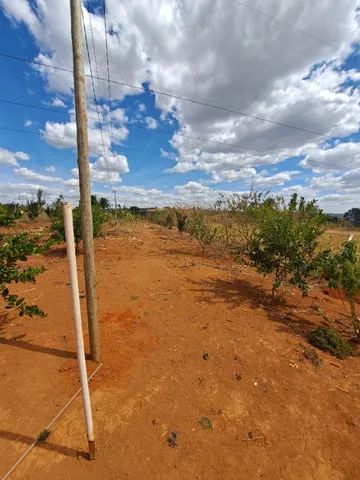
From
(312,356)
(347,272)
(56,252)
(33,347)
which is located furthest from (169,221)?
(312,356)

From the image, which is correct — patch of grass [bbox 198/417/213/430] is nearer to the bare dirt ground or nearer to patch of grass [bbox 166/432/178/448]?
the bare dirt ground

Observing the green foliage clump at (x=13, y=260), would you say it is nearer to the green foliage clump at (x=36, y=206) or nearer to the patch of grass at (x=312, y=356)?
the patch of grass at (x=312, y=356)

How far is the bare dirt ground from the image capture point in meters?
2.46

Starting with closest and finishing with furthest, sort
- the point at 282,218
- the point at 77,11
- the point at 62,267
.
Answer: the point at 77,11
the point at 282,218
the point at 62,267

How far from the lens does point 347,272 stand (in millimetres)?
4480

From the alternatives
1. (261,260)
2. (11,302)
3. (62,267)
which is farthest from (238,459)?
(62,267)

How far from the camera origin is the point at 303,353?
406cm

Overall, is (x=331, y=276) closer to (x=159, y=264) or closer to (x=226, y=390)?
(x=226, y=390)

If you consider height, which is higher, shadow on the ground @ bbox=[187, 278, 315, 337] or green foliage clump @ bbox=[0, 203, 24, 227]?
green foliage clump @ bbox=[0, 203, 24, 227]

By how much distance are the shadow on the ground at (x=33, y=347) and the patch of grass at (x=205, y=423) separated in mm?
1673

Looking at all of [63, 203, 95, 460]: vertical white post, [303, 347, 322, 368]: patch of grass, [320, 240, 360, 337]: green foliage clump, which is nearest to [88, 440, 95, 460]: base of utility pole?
[63, 203, 95, 460]: vertical white post

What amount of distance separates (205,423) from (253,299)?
337cm

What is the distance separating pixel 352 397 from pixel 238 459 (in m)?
1.73

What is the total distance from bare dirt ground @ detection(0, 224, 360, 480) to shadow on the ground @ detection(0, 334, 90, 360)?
14mm
